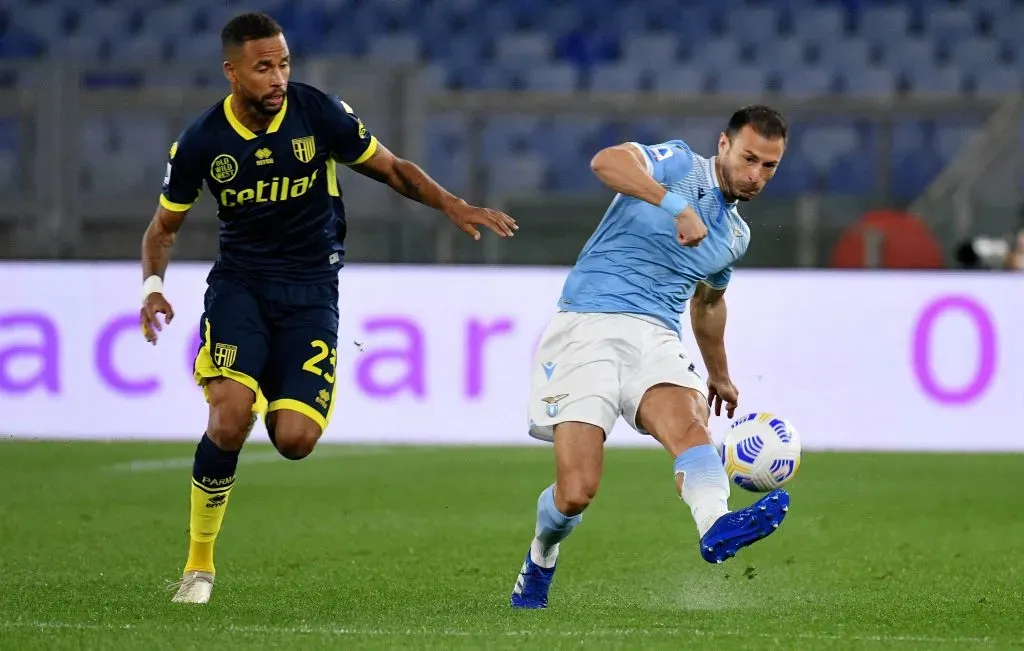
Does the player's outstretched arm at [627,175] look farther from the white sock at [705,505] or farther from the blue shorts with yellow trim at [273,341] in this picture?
the blue shorts with yellow trim at [273,341]

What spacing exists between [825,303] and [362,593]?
6.38 metres

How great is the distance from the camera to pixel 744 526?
4824 mm

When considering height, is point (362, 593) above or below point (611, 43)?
below

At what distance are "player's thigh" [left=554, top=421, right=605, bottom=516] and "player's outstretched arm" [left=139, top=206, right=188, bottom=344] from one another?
1.40 m

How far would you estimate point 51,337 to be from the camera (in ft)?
36.8

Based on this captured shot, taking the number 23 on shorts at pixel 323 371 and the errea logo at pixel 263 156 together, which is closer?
the errea logo at pixel 263 156

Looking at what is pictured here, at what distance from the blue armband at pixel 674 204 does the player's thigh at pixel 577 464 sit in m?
0.80

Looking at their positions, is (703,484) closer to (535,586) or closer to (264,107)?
(535,586)

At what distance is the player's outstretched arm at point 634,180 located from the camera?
5.08 m

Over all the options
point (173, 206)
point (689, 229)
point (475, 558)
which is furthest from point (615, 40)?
point (689, 229)

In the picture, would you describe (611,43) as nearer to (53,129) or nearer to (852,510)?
(53,129)

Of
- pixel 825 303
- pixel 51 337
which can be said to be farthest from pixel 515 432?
pixel 51 337

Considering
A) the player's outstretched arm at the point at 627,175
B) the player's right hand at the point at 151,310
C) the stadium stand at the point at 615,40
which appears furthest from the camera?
the stadium stand at the point at 615,40

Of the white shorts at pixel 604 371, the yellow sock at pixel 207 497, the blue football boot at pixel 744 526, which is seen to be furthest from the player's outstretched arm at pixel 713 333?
the yellow sock at pixel 207 497
